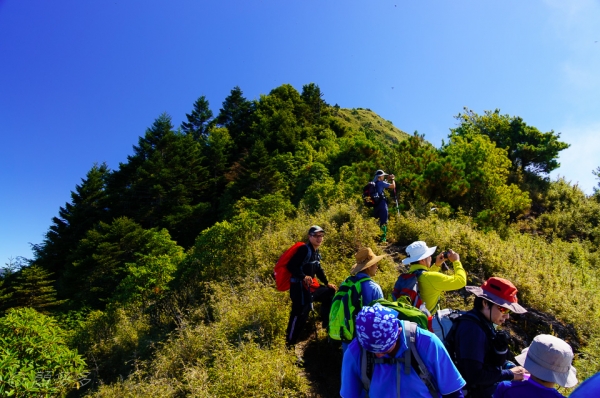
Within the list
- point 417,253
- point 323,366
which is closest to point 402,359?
point 417,253

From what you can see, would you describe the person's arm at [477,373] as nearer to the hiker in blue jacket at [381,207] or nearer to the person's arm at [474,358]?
the person's arm at [474,358]

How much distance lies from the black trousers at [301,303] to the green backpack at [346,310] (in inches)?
44.8

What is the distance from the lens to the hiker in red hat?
230 cm

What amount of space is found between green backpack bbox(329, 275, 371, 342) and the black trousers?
1139 millimetres

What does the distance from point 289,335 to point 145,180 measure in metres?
31.2

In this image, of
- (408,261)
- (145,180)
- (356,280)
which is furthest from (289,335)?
(145,180)

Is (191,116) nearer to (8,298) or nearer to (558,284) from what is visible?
(8,298)

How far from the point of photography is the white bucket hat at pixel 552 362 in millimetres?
1869

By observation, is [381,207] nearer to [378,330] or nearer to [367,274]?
[367,274]

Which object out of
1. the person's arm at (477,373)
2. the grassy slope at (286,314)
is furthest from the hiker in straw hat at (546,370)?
the grassy slope at (286,314)

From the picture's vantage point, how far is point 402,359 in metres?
2.00

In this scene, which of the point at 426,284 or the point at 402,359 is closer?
the point at 402,359

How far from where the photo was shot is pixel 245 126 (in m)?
47.2

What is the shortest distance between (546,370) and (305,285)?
281 cm
